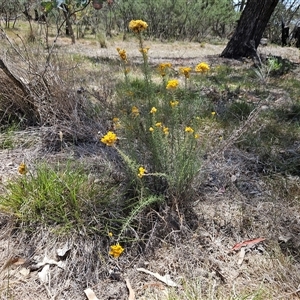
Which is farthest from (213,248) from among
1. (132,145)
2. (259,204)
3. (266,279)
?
(132,145)

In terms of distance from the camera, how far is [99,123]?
2.12m

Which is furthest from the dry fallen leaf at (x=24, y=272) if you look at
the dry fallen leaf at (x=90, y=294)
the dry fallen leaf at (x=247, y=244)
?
the dry fallen leaf at (x=247, y=244)

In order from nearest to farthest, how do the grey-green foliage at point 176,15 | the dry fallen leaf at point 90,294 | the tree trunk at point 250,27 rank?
1. the dry fallen leaf at point 90,294
2. the tree trunk at point 250,27
3. the grey-green foliage at point 176,15

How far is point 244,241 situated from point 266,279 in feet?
0.70

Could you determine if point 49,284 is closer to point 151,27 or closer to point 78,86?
point 78,86

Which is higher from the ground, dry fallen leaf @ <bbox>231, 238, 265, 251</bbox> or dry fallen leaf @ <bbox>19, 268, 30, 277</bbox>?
dry fallen leaf @ <bbox>231, 238, 265, 251</bbox>

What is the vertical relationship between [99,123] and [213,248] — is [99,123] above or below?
above

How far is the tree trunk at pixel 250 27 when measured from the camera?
194 inches

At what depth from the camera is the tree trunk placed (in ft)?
16.2

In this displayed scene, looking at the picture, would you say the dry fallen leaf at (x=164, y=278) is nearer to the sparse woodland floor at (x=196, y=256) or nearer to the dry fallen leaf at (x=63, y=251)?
the sparse woodland floor at (x=196, y=256)

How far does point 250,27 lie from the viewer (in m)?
5.13

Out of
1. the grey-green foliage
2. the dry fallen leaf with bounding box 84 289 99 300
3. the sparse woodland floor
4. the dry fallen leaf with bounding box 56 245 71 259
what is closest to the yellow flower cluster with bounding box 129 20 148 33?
the sparse woodland floor

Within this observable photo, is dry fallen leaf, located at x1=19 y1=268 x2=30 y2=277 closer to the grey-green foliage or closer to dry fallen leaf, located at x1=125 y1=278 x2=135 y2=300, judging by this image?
dry fallen leaf, located at x1=125 y1=278 x2=135 y2=300

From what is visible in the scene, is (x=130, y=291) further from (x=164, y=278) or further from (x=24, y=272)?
(x=24, y=272)
